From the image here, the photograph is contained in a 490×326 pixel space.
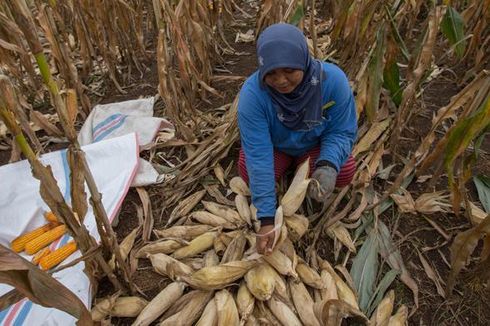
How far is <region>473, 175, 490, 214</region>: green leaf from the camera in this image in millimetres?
1680

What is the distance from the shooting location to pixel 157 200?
2031mm

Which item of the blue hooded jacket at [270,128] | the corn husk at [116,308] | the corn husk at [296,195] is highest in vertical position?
the blue hooded jacket at [270,128]

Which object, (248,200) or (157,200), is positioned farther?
(157,200)

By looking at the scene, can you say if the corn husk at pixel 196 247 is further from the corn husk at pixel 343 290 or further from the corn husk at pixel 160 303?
the corn husk at pixel 343 290

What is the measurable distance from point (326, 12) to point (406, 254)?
3.01 m

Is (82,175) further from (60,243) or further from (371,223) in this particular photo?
(371,223)

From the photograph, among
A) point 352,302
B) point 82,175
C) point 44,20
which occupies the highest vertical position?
point 44,20

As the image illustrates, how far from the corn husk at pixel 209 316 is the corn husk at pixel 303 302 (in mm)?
292

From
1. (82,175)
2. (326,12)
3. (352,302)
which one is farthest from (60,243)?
(326,12)

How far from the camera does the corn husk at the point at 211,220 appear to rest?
174cm

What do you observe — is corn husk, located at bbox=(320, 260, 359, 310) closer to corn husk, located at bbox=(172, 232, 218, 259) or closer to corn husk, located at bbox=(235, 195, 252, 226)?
corn husk, located at bbox=(235, 195, 252, 226)

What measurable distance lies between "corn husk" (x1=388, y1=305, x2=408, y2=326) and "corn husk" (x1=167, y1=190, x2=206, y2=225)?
40.2 inches

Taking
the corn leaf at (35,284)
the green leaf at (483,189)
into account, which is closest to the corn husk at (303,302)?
the corn leaf at (35,284)

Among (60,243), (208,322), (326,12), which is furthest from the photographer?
(326,12)
